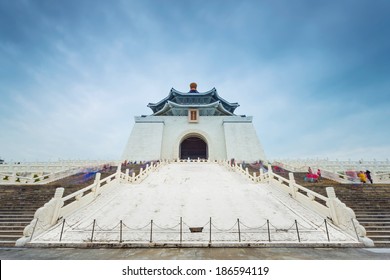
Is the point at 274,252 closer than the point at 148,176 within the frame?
Yes

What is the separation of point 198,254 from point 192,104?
1180 inches

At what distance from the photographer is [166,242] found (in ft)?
17.5

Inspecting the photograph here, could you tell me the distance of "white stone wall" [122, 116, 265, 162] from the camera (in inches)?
1048

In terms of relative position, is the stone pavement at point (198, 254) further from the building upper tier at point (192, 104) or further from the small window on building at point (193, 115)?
the building upper tier at point (192, 104)

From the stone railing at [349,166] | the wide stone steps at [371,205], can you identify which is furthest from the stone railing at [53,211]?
the stone railing at [349,166]

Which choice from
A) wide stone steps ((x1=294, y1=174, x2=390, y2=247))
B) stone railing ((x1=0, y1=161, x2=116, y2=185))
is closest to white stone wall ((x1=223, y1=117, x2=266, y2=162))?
wide stone steps ((x1=294, y1=174, x2=390, y2=247))

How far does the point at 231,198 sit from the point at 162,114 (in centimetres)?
2669

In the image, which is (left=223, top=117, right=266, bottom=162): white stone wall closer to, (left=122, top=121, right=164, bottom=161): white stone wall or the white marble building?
the white marble building

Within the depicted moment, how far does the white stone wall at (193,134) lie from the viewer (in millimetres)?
26609

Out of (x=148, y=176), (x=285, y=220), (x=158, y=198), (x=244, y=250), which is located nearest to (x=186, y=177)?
(x=148, y=176)

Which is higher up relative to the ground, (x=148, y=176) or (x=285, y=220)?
(x=148, y=176)

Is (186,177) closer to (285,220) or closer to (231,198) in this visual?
(231,198)

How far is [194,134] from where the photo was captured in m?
29.7

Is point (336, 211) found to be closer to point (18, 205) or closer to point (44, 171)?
point (18, 205)
